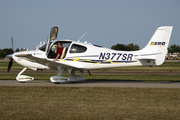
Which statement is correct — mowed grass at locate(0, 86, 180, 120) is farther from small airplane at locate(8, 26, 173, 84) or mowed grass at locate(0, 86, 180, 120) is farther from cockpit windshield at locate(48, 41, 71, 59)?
cockpit windshield at locate(48, 41, 71, 59)

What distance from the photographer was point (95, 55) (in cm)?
1320

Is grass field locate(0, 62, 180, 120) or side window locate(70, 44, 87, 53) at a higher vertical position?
side window locate(70, 44, 87, 53)

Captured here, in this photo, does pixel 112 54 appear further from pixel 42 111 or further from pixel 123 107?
pixel 42 111

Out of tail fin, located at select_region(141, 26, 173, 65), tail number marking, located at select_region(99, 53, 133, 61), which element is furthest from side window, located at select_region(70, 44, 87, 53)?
tail fin, located at select_region(141, 26, 173, 65)

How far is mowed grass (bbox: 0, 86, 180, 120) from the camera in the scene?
6427mm

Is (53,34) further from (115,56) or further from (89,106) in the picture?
(89,106)

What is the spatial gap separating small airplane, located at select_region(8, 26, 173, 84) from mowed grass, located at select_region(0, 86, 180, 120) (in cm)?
359

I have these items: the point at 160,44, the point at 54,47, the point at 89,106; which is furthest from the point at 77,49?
the point at 89,106

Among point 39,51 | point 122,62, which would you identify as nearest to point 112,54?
point 122,62

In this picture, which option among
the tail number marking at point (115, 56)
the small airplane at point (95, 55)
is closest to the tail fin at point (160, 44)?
the small airplane at point (95, 55)

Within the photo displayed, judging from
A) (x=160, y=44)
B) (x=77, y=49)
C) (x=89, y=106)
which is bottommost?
(x=89, y=106)

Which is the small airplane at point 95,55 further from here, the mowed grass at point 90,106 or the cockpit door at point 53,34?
the mowed grass at point 90,106

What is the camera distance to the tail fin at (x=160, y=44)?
1266cm

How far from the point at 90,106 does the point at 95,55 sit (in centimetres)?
590
